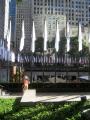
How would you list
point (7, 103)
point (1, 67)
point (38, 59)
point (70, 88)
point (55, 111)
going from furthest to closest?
point (38, 59), point (1, 67), point (70, 88), point (7, 103), point (55, 111)

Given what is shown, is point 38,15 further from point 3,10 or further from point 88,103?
point 88,103

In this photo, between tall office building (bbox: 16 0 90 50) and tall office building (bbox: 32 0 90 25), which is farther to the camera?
tall office building (bbox: 32 0 90 25)

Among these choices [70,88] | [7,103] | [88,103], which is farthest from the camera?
[70,88]

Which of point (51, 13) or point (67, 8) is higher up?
point (67, 8)

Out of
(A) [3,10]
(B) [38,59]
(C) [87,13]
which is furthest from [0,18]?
(C) [87,13]

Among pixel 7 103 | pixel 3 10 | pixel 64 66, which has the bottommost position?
pixel 64 66

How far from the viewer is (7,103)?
54.0 feet

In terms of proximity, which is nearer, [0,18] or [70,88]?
[70,88]

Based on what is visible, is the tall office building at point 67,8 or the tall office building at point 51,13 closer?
the tall office building at point 51,13

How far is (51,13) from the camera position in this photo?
141 metres

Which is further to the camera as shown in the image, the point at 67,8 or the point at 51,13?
the point at 67,8

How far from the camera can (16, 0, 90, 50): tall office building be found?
128 metres

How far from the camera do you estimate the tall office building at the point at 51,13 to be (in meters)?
128

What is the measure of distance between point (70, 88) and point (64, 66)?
127ft
